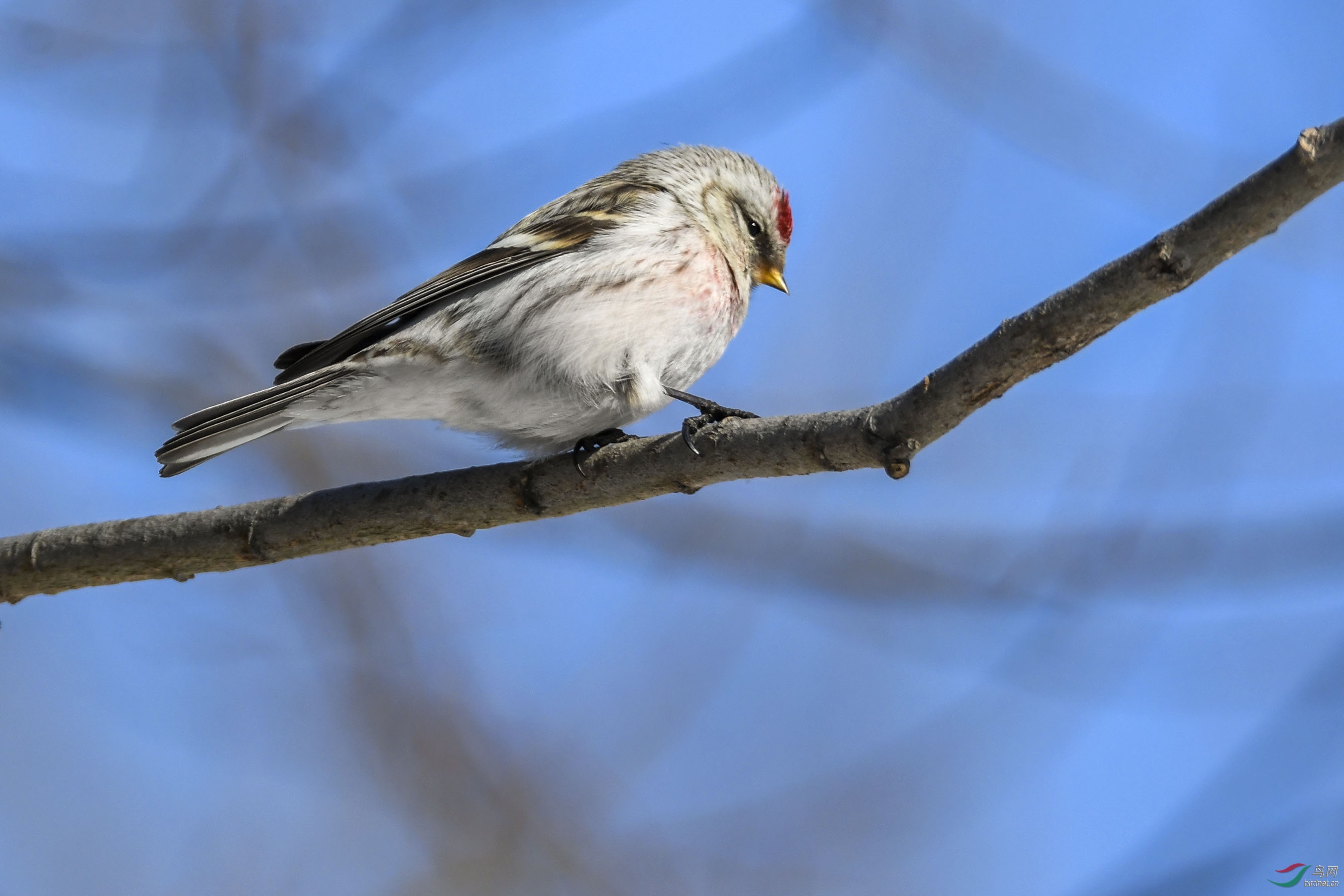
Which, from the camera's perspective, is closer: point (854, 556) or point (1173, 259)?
point (1173, 259)

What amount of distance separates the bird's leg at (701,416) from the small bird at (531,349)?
0.23ft

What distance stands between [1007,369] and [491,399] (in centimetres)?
157

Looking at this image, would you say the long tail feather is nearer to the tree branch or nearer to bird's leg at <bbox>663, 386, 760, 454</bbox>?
the tree branch

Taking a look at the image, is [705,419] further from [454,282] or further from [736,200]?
[736,200]

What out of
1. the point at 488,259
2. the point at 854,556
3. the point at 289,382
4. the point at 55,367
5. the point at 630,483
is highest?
the point at 488,259

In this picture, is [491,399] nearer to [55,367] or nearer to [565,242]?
[565,242]

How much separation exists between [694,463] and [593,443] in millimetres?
605

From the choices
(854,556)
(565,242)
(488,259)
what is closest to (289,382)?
(488,259)

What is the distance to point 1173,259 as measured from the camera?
55.7 inches

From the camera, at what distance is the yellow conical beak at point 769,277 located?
11.7 feet

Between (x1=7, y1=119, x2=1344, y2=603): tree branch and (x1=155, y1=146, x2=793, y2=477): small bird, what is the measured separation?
285mm

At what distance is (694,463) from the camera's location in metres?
2.04

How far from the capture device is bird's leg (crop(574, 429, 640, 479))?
2.29 meters

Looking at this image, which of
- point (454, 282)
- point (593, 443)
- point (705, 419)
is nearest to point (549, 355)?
point (593, 443)
